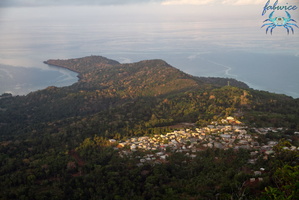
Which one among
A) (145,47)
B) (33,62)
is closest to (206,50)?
(145,47)

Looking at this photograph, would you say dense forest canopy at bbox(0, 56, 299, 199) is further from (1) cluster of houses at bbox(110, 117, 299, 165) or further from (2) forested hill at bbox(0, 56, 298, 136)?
(1) cluster of houses at bbox(110, 117, 299, 165)

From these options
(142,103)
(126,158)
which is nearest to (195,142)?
(126,158)

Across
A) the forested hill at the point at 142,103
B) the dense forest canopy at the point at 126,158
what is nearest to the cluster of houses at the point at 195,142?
the dense forest canopy at the point at 126,158

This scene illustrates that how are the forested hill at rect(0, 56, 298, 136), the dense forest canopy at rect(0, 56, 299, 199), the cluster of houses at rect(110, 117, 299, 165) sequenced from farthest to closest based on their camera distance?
the forested hill at rect(0, 56, 298, 136) → the cluster of houses at rect(110, 117, 299, 165) → the dense forest canopy at rect(0, 56, 299, 199)

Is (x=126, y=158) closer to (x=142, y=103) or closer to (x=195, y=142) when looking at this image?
(x=195, y=142)

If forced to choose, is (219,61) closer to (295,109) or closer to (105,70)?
(105,70)

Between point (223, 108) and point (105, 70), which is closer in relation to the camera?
point (223, 108)

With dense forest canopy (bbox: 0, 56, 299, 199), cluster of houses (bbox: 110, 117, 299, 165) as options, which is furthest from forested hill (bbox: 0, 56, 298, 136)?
cluster of houses (bbox: 110, 117, 299, 165)
